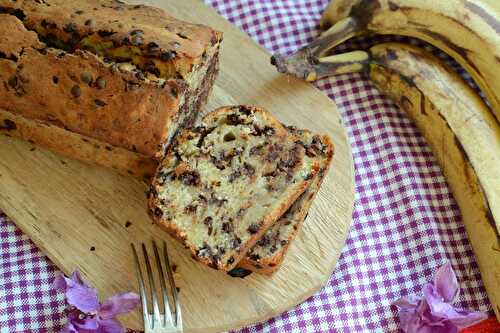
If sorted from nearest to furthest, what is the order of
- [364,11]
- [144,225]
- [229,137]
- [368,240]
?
[229,137] < [144,225] < [368,240] < [364,11]

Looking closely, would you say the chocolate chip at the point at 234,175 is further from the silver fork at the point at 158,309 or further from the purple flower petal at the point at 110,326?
the purple flower petal at the point at 110,326

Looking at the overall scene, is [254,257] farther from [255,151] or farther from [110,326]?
[110,326]

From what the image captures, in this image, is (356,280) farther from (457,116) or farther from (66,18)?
(66,18)

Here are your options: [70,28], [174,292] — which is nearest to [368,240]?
[174,292]

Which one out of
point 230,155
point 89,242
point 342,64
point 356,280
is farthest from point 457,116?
point 89,242

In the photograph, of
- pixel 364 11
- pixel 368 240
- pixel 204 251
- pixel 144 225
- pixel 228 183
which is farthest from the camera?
pixel 364 11

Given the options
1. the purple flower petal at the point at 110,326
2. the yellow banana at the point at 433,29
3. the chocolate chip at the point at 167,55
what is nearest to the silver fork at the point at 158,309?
the purple flower petal at the point at 110,326
